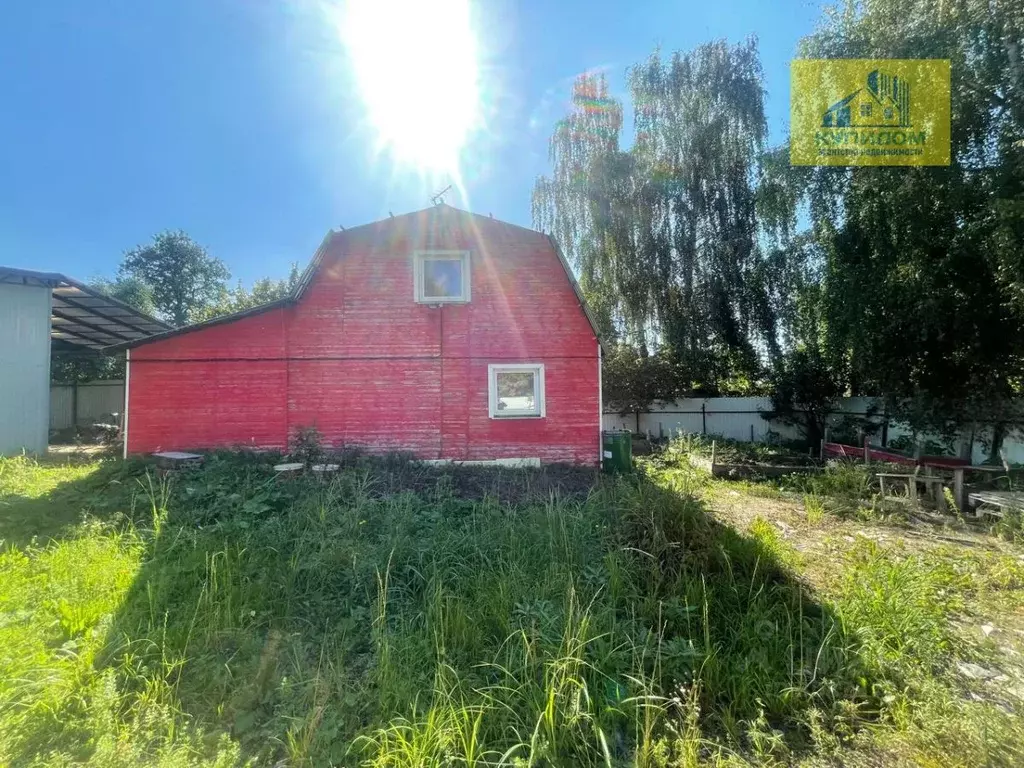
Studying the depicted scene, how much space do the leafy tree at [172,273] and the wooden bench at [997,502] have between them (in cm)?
4025

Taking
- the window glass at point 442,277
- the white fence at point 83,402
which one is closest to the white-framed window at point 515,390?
the window glass at point 442,277

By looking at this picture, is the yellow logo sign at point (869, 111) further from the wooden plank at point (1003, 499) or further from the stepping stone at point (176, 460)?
the stepping stone at point (176, 460)

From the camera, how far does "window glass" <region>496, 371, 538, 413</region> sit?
9.33 metres

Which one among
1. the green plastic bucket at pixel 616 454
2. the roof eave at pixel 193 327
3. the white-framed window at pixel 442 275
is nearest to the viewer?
the roof eave at pixel 193 327

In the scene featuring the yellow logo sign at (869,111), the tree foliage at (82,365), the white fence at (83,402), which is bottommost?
the white fence at (83,402)

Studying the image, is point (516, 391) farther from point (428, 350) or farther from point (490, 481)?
point (490, 481)

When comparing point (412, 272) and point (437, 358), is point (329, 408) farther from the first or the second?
point (412, 272)

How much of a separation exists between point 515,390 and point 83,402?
1963 cm

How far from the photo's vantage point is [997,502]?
5984 millimetres

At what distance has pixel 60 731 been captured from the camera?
225 cm

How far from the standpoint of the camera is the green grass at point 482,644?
2215mm

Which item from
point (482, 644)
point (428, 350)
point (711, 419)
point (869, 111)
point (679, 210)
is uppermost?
point (679, 210)

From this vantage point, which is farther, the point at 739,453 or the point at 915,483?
the point at 739,453

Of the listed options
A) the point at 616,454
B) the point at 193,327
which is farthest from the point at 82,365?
the point at 616,454
